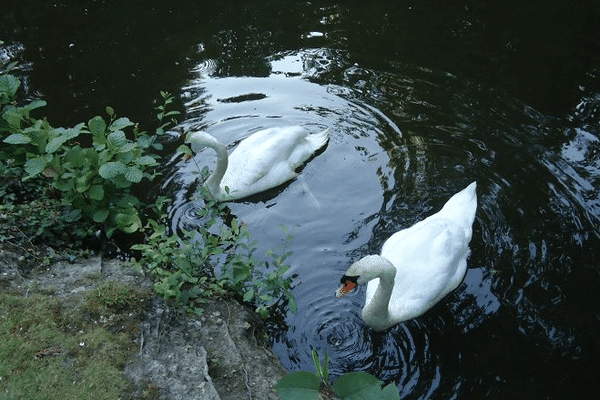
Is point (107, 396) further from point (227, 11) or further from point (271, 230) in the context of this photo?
point (227, 11)

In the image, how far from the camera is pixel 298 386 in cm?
255

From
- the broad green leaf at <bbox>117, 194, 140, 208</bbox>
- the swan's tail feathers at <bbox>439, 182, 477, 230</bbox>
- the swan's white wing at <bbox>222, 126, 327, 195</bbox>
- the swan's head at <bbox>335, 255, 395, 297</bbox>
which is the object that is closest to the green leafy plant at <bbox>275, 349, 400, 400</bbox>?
the swan's head at <bbox>335, 255, 395, 297</bbox>

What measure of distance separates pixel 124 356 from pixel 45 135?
2.05 m

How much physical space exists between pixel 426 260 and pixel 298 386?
2895 millimetres

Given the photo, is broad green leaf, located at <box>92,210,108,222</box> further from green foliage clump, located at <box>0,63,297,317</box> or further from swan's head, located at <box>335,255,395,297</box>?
swan's head, located at <box>335,255,395,297</box>

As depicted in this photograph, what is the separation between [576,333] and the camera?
5027mm

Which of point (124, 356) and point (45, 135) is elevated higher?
point (45, 135)

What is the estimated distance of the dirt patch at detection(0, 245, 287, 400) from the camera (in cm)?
364

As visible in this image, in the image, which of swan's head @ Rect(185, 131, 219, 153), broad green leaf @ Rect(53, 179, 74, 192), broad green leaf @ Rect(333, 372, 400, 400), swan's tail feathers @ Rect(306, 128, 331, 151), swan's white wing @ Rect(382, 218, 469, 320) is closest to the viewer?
broad green leaf @ Rect(333, 372, 400, 400)

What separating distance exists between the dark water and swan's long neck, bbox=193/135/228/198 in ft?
0.94

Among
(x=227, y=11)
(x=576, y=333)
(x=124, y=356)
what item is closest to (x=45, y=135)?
(x=124, y=356)

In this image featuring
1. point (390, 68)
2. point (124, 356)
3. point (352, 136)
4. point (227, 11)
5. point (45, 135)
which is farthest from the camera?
point (227, 11)

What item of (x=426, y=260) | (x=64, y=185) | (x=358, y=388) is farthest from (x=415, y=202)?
(x=358, y=388)

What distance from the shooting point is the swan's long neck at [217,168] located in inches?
248
